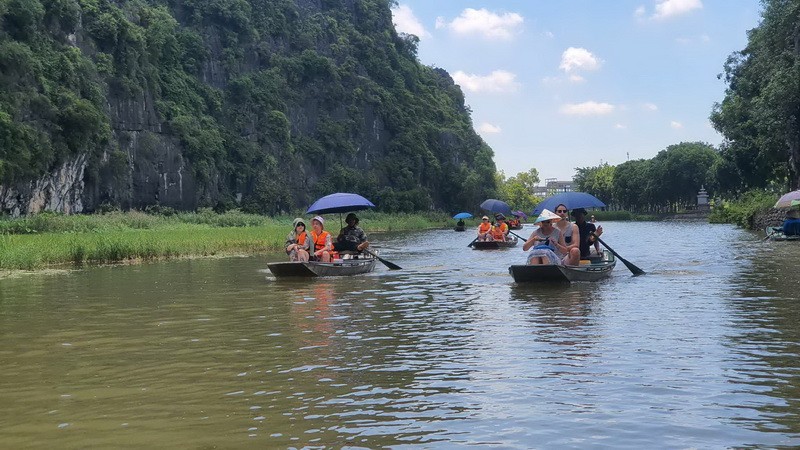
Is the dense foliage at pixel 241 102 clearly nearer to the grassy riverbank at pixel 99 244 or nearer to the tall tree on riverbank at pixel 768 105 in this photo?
the grassy riverbank at pixel 99 244

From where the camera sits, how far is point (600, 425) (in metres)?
6.11

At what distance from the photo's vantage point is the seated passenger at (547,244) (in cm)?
1641

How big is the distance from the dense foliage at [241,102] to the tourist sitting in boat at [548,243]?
3413 centimetres

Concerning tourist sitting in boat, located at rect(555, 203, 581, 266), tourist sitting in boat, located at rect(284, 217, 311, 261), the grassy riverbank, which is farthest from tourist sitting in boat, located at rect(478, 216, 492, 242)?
tourist sitting in boat, located at rect(555, 203, 581, 266)

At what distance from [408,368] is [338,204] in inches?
534

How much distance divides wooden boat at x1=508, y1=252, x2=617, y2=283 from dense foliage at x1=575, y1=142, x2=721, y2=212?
8689cm

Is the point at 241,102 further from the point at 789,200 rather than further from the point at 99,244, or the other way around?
the point at 789,200

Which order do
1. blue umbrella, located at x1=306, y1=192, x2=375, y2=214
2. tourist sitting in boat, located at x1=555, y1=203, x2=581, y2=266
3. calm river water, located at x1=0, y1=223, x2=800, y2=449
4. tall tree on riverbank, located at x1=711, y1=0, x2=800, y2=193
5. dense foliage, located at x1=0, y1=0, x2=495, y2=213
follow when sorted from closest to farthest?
calm river water, located at x1=0, y1=223, x2=800, y2=449 → tourist sitting in boat, located at x1=555, y1=203, x2=581, y2=266 → blue umbrella, located at x1=306, y1=192, x2=375, y2=214 → tall tree on riverbank, located at x1=711, y1=0, x2=800, y2=193 → dense foliage, located at x1=0, y1=0, x2=495, y2=213

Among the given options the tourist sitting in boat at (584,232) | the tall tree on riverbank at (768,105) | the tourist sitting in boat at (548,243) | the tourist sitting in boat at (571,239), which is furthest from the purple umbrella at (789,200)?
the tourist sitting in boat at (548,243)

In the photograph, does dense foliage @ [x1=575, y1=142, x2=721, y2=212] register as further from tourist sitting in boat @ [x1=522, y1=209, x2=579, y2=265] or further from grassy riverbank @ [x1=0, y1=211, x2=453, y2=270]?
tourist sitting in boat @ [x1=522, y1=209, x2=579, y2=265]

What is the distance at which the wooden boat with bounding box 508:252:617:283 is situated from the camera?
16.2 metres

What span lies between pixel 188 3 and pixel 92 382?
8438 centimetres

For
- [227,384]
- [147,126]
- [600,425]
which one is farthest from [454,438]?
[147,126]

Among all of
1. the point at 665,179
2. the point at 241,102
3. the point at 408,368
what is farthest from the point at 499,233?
the point at 665,179
